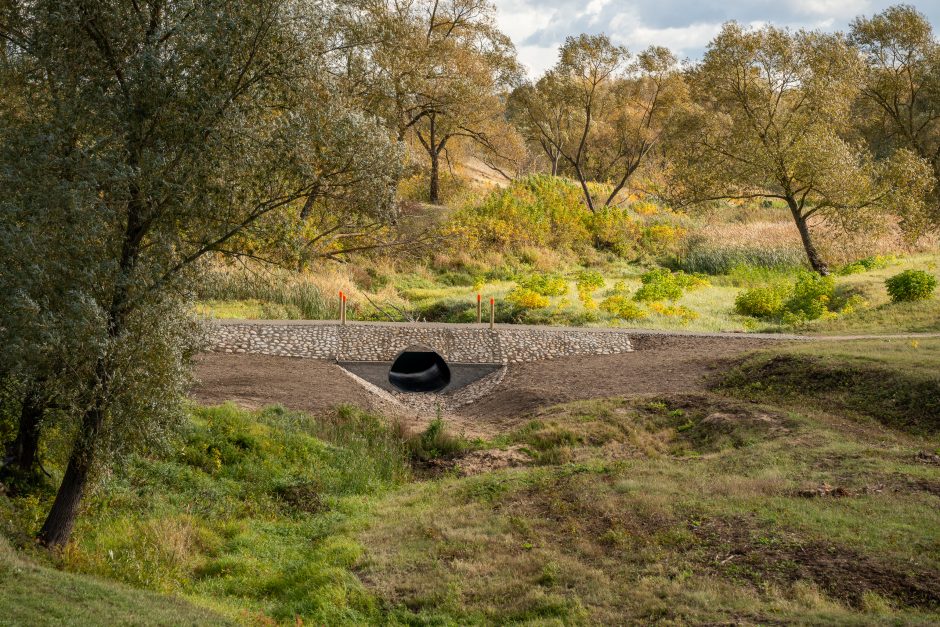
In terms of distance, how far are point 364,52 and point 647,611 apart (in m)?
8.13

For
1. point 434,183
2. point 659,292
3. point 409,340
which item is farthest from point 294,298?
point 434,183

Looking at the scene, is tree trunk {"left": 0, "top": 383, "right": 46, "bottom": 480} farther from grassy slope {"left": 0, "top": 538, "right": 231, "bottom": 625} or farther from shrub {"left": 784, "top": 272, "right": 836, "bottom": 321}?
shrub {"left": 784, "top": 272, "right": 836, "bottom": 321}

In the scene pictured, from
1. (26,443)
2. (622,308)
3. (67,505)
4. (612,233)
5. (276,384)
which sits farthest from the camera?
(612,233)

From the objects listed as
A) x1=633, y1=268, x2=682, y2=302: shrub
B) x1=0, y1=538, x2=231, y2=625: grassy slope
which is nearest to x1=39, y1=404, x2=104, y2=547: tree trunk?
x1=0, y1=538, x2=231, y2=625: grassy slope

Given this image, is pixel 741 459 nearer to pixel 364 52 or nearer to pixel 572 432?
pixel 572 432

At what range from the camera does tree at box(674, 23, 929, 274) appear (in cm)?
2445

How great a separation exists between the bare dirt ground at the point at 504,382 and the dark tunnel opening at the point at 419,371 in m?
1.73

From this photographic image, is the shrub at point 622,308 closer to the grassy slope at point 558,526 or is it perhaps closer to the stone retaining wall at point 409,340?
the stone retaining wall at point 409,340

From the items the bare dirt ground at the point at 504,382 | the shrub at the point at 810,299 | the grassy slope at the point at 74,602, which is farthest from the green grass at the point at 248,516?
the shrub at the point at 810,299

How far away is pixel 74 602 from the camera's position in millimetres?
5387

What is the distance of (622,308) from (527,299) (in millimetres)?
2699

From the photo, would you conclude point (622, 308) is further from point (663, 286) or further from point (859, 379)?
point (859, 379)

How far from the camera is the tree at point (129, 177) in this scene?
6.47 meters

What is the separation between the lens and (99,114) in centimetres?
673
